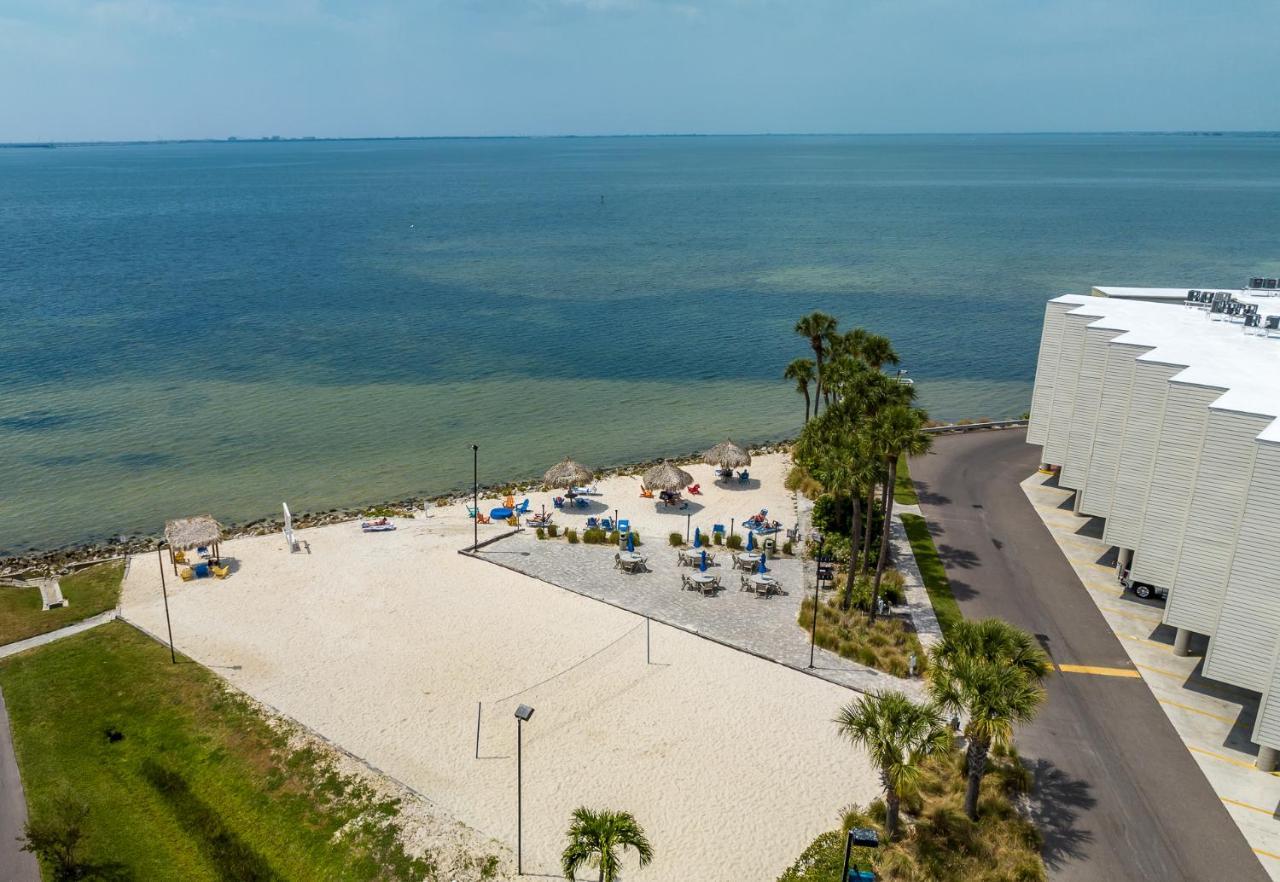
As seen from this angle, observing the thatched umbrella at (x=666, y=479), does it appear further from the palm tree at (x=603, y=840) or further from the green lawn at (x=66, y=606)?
the palm tree at (x=603, y=840)

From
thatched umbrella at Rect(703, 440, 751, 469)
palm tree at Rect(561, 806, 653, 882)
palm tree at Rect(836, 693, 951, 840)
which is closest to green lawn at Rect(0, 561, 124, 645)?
palm tree at Rect(561, 806, 653, 882)

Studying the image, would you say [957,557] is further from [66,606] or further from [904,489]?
[66,606]

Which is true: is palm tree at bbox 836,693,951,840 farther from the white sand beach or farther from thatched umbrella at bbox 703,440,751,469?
thatched umbrella at bbox 703,440,751,469

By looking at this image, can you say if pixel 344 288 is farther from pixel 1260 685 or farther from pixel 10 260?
pixel 1260 685

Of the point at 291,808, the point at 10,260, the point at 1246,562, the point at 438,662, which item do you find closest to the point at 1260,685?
the point at 1246,562

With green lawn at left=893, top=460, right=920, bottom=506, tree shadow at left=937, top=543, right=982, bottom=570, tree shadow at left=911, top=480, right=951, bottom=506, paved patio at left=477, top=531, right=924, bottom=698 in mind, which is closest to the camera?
paved patio at left=477, top=531, right=924, bottom=698
